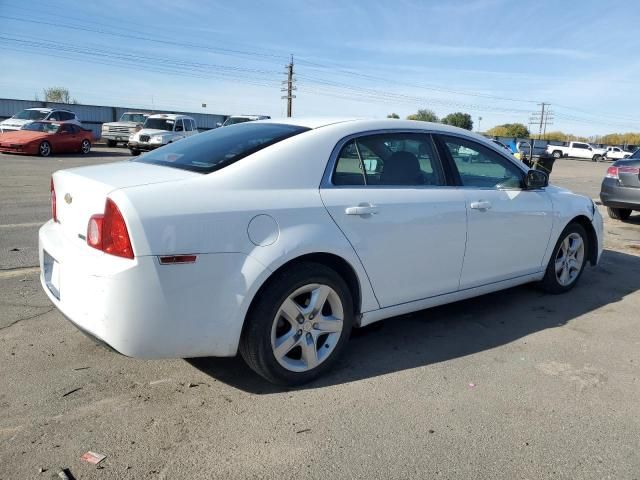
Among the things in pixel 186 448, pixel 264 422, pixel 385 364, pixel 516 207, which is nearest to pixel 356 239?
pixel 385 364

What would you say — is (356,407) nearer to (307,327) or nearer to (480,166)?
(307,327)

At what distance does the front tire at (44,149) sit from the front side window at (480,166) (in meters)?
19.3

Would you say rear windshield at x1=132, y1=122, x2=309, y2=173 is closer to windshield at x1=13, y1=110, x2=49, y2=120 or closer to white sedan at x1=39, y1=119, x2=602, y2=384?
white sedan at x1=39, y1=119, x2=602, y2=384

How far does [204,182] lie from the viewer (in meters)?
2.87

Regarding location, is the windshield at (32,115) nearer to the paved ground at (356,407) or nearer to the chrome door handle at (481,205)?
the paved ground at (356,407)

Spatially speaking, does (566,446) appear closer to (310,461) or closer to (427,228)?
(310,461)

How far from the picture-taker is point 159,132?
72.0 feet

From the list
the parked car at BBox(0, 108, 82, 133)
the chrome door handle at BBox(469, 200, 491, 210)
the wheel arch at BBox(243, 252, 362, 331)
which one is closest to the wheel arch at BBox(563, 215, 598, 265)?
the chrome door handle at BBox(469, 200, 491, 210)

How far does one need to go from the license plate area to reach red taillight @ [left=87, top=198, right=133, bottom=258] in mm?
473

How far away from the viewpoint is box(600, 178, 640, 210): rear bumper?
9297 millimetres

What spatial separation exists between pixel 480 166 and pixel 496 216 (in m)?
0.45

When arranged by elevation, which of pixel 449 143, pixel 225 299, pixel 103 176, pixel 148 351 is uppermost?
pixel 449 143

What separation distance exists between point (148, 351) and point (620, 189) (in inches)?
367

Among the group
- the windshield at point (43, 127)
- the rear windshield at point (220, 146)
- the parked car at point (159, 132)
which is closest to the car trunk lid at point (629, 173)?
the rear windshield at point (220, 146)
